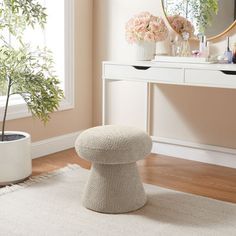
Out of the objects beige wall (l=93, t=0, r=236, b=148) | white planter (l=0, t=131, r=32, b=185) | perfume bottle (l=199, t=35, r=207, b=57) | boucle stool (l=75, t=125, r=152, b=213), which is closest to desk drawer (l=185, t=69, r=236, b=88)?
perfume bottle (l=199, t=35, r=207, b=57)

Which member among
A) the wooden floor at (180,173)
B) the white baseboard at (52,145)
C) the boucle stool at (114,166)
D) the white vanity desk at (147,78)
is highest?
the white vanity desk at (147,78)

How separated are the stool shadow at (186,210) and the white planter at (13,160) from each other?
86 cm

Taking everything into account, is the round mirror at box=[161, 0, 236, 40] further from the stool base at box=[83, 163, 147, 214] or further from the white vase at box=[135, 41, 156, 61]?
the stool base at box=[83, 163, 147, 214]

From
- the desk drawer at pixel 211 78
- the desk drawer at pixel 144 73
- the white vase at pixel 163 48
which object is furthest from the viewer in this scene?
the white vase at pixel 163 48

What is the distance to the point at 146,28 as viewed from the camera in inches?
136

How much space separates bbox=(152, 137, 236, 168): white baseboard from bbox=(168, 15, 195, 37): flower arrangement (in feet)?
2.84

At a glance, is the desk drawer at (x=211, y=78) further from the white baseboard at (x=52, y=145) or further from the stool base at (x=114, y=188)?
the white baseboard at (x=52, y=145)

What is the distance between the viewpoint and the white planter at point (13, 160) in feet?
9.58

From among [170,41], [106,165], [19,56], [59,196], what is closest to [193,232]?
[106,165]

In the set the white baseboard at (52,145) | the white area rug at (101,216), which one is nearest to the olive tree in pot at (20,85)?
the white area rug at (101,216)

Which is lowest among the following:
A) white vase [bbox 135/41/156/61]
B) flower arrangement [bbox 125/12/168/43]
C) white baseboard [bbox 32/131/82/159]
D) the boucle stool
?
white baseboard [bbox 32/131/82/159]

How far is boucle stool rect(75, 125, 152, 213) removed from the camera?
2404 mm

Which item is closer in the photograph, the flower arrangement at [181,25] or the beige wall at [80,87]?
the flower arrangement at [181,25]

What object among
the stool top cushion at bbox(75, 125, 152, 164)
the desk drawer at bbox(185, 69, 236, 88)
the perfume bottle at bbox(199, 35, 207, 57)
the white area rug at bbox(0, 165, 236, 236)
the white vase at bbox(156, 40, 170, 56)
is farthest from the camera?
the white vase at bbox(156, 40, 170, 56)
